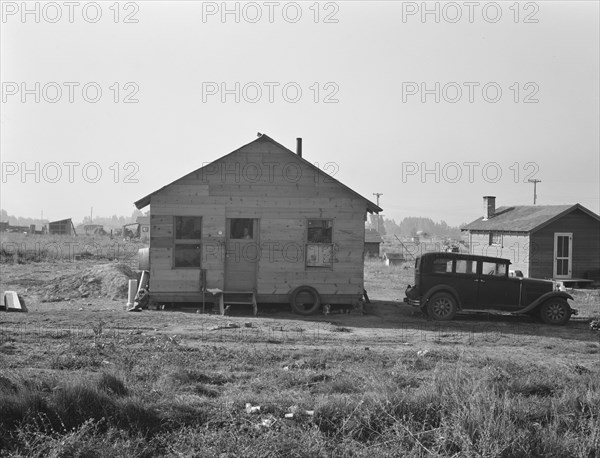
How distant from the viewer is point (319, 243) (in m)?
18.9

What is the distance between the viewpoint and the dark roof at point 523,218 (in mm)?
30641

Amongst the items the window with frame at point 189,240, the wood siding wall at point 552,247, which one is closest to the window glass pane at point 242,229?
the window with frame at point 189,240

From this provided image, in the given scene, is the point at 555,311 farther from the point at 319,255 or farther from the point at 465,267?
the point at 319,255

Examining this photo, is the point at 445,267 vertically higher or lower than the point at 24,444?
higher

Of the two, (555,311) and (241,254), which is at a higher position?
(241,254)

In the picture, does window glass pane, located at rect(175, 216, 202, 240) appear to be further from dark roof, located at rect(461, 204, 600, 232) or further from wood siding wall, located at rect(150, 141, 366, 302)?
dark roof, located at rect(461, 204, 600, 232)

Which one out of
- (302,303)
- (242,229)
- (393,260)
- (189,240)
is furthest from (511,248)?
(189,240)

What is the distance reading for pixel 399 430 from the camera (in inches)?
316

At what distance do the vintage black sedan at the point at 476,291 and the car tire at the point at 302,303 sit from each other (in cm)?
312

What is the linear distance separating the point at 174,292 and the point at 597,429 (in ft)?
42.5

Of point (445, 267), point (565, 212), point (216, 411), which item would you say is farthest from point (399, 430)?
point (565, 212)

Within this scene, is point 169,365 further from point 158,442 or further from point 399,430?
point 399,430

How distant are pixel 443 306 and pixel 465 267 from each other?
1.30 m

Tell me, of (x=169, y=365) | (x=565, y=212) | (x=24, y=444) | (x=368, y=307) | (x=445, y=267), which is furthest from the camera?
(x=565, y=212)
